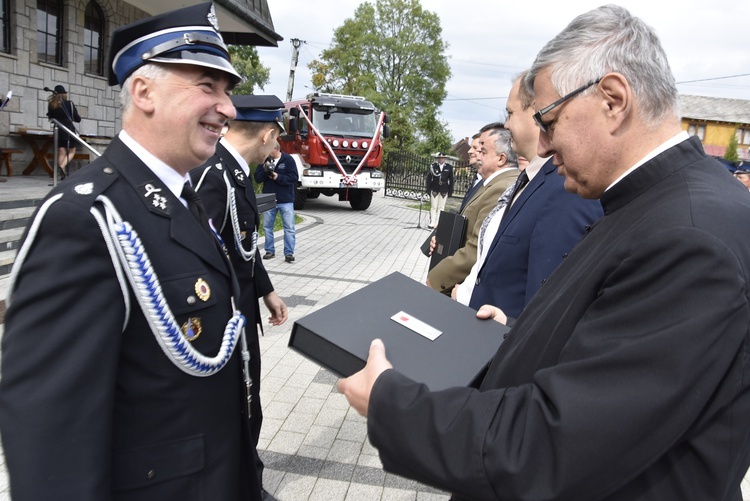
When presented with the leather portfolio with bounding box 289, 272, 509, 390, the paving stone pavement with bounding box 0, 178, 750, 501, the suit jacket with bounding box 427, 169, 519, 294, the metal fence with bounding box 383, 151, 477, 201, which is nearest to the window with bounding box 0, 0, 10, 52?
the paving stone pavement with bounding box 0, 178, 750, 501

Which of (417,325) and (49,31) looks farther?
(49,31)

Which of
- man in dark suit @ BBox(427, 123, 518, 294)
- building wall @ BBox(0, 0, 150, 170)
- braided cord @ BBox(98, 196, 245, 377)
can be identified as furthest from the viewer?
building wall @ BBox(0, 0, 150, 170)

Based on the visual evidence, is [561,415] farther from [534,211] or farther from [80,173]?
[534,211]

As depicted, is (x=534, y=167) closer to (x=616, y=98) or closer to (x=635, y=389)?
(x=616, y=98)

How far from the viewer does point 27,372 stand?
3.69 ft

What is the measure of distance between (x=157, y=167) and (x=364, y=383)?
0.87 meters

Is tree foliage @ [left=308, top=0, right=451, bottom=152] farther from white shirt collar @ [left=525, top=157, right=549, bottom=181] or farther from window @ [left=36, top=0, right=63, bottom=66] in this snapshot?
white shirt collar @ [left=525, top=157, right=549, bottom=181]

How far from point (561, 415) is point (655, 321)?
0.68 feet

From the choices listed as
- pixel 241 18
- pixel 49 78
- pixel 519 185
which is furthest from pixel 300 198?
pixel 519 185

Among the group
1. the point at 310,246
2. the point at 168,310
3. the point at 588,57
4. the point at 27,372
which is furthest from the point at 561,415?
the point at 310,246

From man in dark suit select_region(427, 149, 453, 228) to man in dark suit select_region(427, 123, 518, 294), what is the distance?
9527 millimetres

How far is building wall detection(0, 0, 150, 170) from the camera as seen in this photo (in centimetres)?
975

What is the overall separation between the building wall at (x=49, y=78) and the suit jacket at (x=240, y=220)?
30.4 ft

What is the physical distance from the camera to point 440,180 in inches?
552
